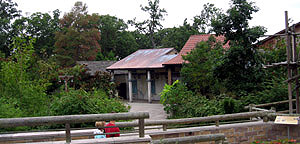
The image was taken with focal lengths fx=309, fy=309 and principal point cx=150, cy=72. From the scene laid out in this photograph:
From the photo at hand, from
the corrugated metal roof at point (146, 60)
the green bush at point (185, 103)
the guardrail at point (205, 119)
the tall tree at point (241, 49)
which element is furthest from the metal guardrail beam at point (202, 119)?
the corrugated metal roof at point (146, 60)

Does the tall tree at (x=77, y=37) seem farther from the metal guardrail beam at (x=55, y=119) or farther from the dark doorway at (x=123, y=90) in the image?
the metal guardrail beam at (x=55, y=119)

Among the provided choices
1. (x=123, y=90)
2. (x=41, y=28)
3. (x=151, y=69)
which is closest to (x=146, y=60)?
(x=151, y=69)

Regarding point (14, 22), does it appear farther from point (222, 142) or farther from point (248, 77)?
point (222, 142)

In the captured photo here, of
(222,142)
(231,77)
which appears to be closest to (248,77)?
(231,77)

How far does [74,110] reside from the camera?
9297 mm

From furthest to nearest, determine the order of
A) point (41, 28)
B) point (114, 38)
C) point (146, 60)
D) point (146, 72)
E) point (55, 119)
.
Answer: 1. point (114, 38)
2. point (41, 28)
3. point (146, 60)
4. point (146, 72)
5. point (55, 119)

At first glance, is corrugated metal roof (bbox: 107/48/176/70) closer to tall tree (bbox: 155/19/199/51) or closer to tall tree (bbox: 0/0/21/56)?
tall tree (bbox: 155/19/199/51)

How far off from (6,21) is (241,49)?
30923 mm

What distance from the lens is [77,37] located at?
34.5 metres

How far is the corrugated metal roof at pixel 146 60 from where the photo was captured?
20984 millimetres

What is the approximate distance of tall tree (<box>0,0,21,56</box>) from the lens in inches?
1357

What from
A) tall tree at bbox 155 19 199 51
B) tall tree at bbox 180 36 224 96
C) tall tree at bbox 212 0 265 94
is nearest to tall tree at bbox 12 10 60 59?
tall tree at bbox 155 19 199 51

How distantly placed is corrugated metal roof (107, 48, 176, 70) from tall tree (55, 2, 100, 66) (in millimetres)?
12069

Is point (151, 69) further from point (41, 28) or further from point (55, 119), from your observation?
point (41, 28)
